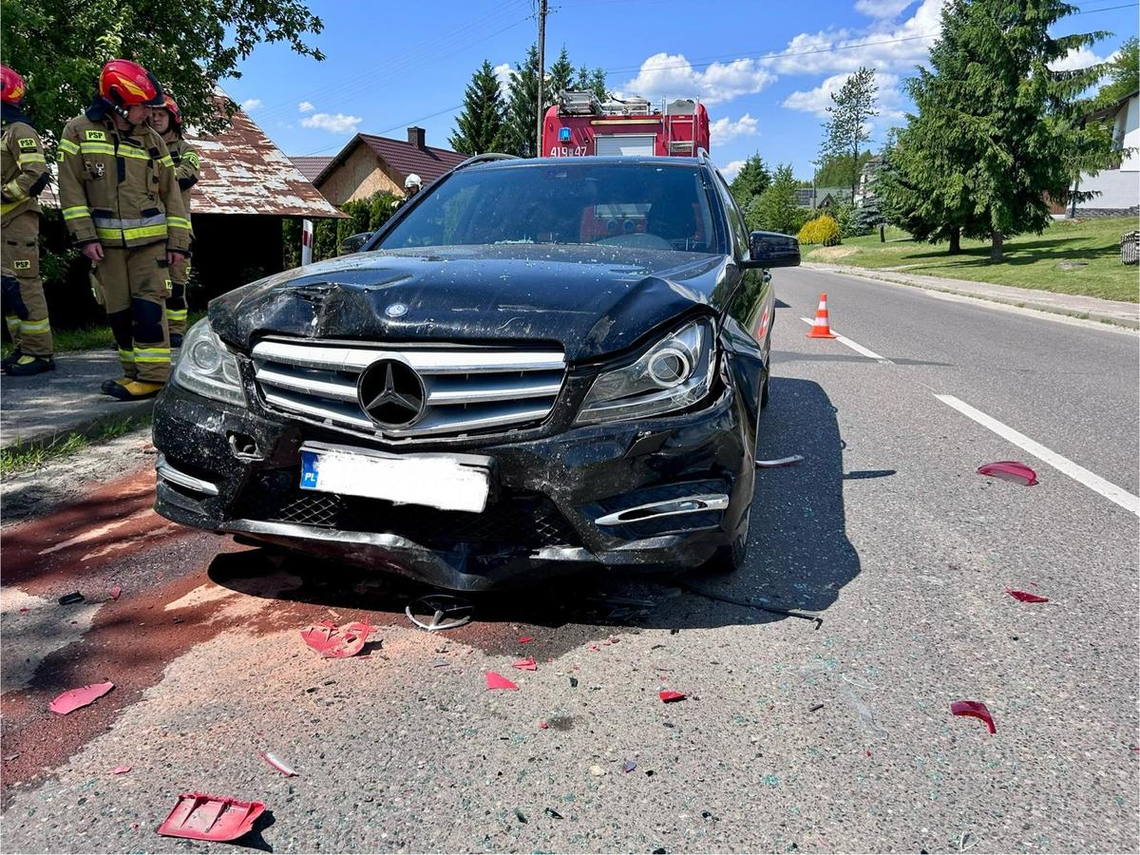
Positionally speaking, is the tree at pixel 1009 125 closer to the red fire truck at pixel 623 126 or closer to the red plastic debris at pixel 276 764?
the red fire truck at pixel 623 126

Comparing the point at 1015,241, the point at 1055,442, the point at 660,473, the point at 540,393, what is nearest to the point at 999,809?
the point at 660,473

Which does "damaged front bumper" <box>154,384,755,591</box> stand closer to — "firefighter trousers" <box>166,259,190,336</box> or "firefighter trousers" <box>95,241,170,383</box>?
"firefighter trousers" <box>95,241,170,383</box>

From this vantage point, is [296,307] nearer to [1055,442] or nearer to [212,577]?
[212,577]

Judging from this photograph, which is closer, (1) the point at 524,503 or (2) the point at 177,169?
(1) the point at 524,503

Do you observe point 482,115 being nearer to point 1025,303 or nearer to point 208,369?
point 1025,303

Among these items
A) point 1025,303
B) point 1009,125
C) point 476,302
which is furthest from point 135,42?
point 1009,125

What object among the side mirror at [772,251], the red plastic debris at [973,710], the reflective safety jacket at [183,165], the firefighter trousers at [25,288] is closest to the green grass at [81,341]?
the firefighter trousers at [25,288]

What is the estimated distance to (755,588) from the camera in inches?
124

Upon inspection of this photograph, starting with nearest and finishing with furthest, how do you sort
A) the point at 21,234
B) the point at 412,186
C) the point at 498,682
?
the point at 498,682 → the point at 21,234 → the point at 412,186

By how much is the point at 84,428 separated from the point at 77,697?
3.51 metres

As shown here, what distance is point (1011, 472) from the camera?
15.9ft

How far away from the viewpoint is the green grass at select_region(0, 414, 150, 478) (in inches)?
187

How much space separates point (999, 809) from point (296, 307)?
237 centimetres

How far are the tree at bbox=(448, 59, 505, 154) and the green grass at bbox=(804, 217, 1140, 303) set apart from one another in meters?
24.0
